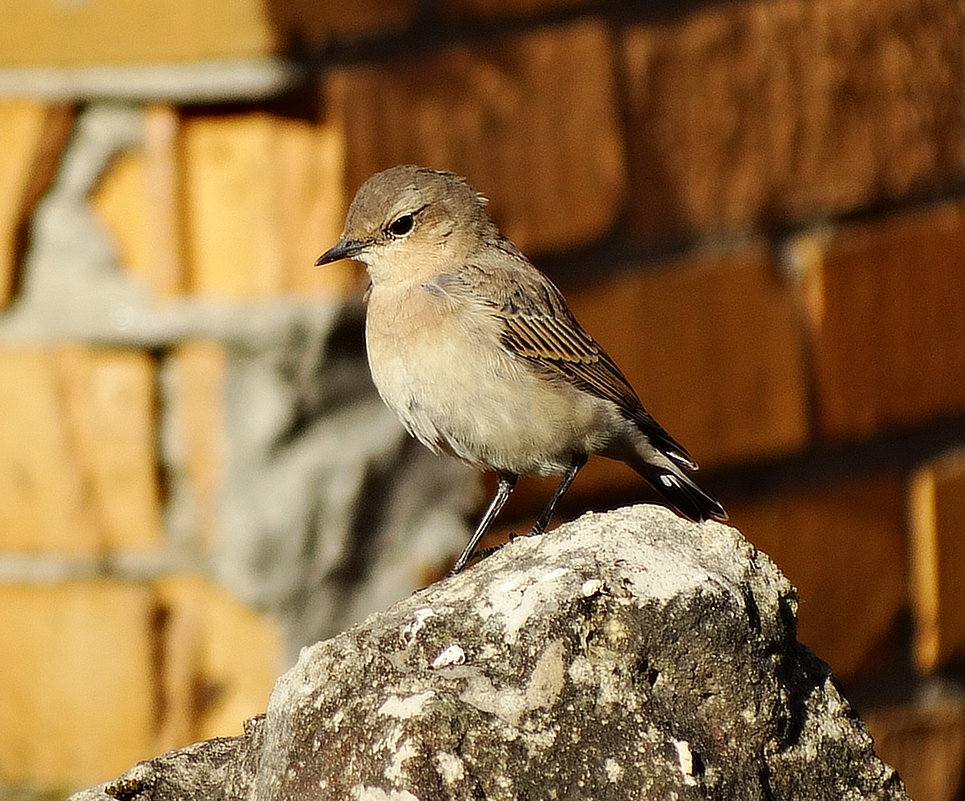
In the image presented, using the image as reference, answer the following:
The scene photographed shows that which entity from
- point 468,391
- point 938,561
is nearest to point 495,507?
point 468,391

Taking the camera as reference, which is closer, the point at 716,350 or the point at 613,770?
the point at 613,770

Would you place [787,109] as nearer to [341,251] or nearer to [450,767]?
[341,251]

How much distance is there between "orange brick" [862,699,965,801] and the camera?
4.90 meters

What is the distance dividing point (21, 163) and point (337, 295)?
0.81 m

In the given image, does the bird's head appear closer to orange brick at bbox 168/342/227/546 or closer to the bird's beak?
the bird's beak

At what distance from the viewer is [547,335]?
4039 millimetres

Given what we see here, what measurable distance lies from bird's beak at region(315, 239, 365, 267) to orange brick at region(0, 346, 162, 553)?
0.49m

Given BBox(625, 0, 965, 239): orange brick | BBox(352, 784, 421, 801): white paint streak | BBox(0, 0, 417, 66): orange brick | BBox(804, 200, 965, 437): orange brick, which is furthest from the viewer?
BBox(804, 200, 965, 437): orange brick

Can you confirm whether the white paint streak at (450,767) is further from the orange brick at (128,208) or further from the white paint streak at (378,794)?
the orange brick at (128,208)

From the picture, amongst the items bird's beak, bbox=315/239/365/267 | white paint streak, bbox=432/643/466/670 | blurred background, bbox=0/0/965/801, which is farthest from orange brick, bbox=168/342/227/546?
white paint streak, bbox=432/643/466/670

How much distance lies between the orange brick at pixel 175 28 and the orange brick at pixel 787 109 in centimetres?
79

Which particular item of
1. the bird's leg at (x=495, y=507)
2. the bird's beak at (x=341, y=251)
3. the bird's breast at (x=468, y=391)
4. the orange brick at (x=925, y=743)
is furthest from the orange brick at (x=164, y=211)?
the orange brick at (x=925, y=743)

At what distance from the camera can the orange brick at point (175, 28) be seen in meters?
3.72

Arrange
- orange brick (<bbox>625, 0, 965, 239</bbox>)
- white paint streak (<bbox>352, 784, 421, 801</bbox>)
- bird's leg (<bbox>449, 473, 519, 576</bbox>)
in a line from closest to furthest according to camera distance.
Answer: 1. white paint streak (<bbox>352, 784, 421, 801</bbox>)
2. bird's leg (<bbox>449, 473, 519, 576</bbox>)
3. orange brick (<bbox>625, 0, 965, 239</bbox>)
